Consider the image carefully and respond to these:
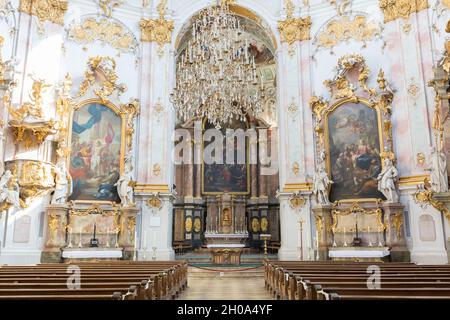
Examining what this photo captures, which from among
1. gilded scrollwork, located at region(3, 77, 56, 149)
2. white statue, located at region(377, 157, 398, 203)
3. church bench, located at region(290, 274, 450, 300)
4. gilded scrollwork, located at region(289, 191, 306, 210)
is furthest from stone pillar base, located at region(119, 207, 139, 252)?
white statue, located at region(377, 157, 398, 203)

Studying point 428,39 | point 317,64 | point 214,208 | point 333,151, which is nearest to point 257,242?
point 214,208

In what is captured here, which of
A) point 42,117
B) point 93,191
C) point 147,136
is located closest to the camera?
point 42,117

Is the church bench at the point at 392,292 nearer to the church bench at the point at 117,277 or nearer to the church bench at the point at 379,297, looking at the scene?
the church bench at the point at 379,297

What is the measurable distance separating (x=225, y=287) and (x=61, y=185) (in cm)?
653

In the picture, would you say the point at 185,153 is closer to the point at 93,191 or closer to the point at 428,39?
the point at 93,191

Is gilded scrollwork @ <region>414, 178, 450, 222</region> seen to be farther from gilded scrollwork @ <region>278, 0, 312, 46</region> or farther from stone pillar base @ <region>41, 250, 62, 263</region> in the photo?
stone pillar base @ <region>41, 250, 62, 263</region>

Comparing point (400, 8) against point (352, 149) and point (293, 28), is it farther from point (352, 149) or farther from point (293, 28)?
point (352, 149)

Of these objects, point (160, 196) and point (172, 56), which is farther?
point (172, 56)

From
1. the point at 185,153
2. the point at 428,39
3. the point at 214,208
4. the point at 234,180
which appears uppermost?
the point at 428,39

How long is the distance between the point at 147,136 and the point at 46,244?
5.11m

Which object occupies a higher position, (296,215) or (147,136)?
(147,136)

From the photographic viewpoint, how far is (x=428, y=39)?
12758 millimetres

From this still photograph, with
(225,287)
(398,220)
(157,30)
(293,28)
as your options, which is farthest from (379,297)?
(157,30)

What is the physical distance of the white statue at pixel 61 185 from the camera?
1260 cm
